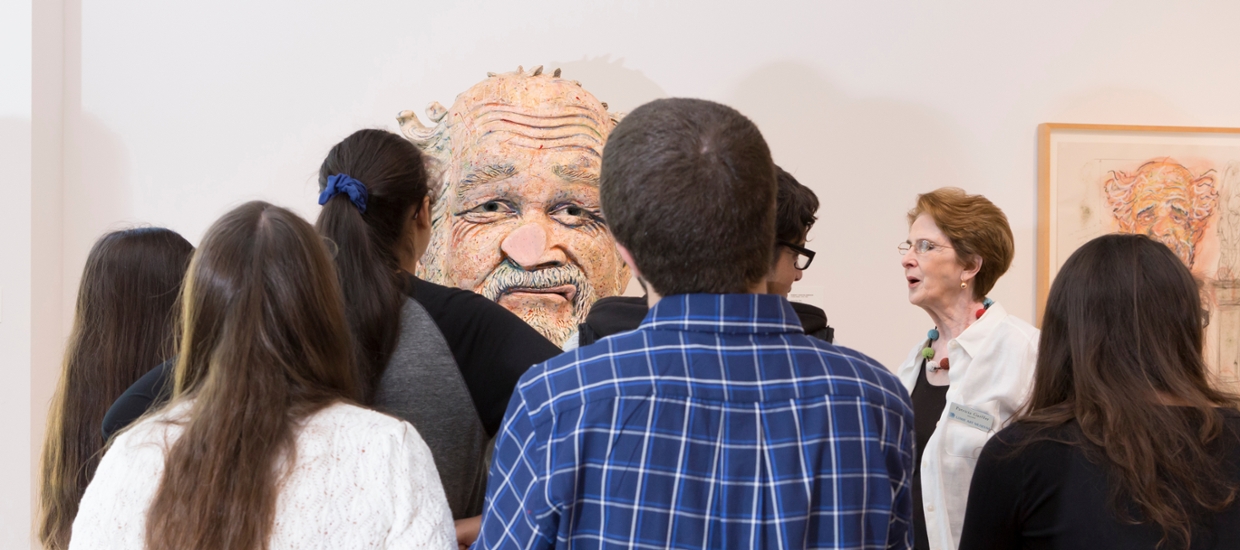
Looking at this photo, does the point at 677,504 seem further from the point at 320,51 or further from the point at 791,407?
the point at 320,51

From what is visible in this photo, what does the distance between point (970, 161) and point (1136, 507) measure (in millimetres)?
2173

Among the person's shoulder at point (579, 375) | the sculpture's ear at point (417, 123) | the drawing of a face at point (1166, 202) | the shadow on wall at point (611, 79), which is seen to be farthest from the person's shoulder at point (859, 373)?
the drawing of a face at point (1166, 202)

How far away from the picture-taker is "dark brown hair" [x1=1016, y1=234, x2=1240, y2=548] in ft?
3.67

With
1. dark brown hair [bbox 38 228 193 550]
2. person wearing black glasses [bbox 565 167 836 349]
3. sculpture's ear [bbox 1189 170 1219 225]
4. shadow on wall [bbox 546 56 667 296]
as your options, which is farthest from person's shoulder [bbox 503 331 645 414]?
sculpture's ear [bbox 1189 170 1219 225]

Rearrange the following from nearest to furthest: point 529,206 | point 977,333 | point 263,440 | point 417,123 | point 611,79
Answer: point 263,440 → point 977,333 → point 529,206 → point 417,123 → point 611,79

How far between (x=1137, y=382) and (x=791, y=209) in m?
0.58

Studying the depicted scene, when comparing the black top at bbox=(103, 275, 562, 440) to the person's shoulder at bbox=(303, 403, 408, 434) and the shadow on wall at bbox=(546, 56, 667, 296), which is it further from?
the shadow on wall at bbox=(546, 56, 667, 296)

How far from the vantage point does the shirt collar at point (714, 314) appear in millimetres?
911

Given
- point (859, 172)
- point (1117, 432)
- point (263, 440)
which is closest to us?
point (263, 440)

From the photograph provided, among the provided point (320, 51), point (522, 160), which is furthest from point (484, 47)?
point (522, 160)

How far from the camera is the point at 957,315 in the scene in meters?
2.19

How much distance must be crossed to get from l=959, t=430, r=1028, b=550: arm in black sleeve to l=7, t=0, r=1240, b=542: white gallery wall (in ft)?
6.05

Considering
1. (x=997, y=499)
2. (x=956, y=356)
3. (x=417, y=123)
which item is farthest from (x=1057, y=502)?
(x=417, y=123)

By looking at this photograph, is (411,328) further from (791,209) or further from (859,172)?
(859,172)
